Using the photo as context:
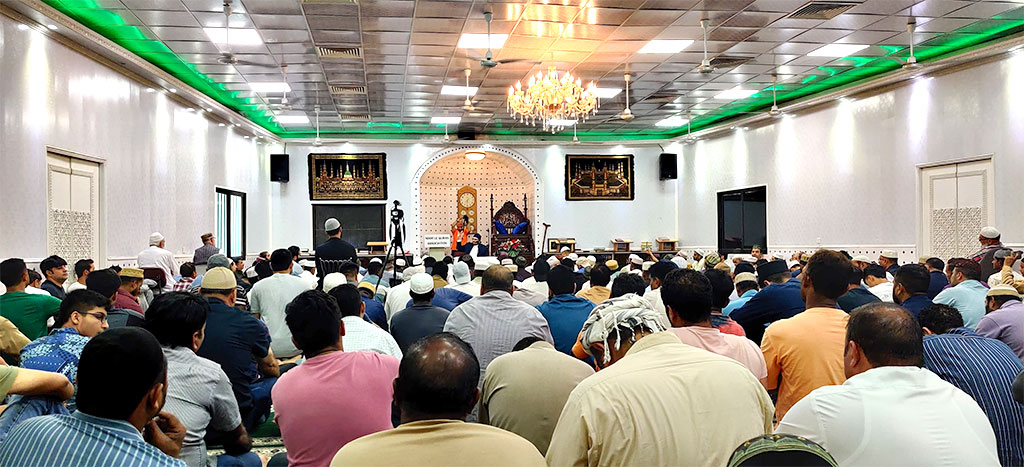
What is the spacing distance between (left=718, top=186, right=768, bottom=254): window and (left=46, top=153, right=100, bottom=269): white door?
448 inches

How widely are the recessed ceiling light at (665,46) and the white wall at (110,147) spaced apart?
6.84 metres

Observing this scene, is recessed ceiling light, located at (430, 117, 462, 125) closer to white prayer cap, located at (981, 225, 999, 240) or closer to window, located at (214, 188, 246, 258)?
window, located at (214, 188, 246, 258)

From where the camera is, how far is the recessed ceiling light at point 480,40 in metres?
9.17

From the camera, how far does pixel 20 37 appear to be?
748 cm

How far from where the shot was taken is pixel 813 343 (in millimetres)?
2934

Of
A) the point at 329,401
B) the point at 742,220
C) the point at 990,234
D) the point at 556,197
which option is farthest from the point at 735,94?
the point at 329,401

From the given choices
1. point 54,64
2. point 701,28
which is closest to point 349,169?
point 54,64

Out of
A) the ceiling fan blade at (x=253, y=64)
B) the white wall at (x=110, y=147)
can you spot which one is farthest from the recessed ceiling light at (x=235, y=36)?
the white wall at (x=110, y=147)

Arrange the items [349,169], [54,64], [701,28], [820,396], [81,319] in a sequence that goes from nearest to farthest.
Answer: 1. [820,396]
2. [81,319]
3. [54,64]
4. [701,28]
5. [349,169]

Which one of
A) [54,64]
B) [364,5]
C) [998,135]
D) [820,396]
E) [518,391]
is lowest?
[518,391]

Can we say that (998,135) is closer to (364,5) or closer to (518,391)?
(364,5)

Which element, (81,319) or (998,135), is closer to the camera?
(81,319)

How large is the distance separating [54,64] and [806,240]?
11.5m

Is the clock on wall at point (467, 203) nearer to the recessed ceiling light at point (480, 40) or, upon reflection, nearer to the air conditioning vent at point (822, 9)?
the recessed ceiling light at point (480, 40)
